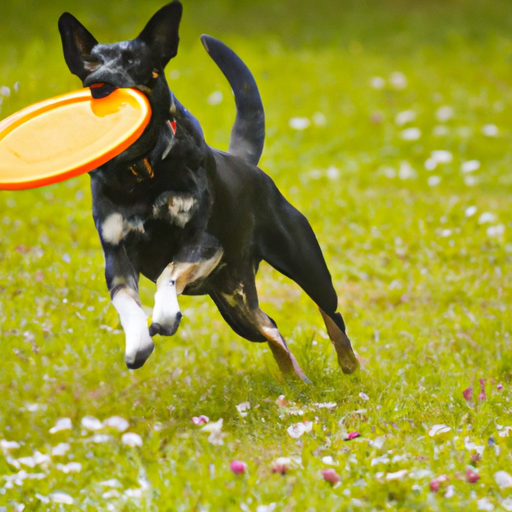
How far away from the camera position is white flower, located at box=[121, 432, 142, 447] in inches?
120

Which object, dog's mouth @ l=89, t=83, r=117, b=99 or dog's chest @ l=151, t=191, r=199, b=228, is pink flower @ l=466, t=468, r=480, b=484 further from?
dog's mouth @ l=89, t=83, r=117, b=99

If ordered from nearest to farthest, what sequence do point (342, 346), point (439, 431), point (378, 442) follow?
1. point (378, 442)
2. point (439, 431)
3. point (342, 346)

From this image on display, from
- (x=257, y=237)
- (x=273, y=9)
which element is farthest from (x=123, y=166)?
(x=273, y=9)

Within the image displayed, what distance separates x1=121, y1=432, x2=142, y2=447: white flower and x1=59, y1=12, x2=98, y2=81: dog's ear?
4.67 ft

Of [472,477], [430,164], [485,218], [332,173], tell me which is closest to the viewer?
[472,477]

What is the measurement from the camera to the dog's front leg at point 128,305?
8.14ft

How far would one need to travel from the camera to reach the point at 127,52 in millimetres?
2510

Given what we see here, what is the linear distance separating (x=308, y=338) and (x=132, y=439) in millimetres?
1288

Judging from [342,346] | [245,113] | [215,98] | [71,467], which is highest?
[245,113]

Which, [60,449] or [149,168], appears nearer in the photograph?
[149,168]

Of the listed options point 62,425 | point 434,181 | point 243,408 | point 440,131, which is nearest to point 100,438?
point 62,425

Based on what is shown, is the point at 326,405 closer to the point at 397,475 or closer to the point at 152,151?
the point at 397,475

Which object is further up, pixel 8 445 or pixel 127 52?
pixel 127 52

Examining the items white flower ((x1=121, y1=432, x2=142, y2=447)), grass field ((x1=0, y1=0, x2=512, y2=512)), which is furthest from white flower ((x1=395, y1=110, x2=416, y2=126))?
white flower ((x1=121, y1=432, x2=142, y2=447))
